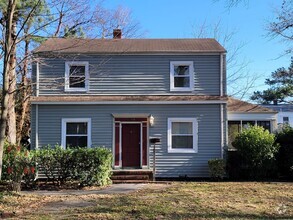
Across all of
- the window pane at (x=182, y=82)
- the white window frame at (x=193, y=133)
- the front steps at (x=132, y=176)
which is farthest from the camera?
the window pane at (x=182, y=82)

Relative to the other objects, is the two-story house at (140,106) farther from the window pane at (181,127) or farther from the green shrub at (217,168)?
the green shrub at (217,168)

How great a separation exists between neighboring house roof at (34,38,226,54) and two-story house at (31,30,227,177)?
9cm

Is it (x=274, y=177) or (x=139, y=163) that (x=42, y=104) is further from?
(x=274, y=177)

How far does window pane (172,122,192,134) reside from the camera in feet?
56.0

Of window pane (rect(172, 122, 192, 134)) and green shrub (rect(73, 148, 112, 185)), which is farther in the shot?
window pane (rect(172, 122, 192, 134))

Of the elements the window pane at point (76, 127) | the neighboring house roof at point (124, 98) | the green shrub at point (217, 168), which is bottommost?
the green shrub at point (217, 168)

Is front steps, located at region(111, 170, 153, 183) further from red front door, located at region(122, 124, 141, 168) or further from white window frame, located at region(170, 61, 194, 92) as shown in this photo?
white window frame, located at region(170, 61, 194, 92)

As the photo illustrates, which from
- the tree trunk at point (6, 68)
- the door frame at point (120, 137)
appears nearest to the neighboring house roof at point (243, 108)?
the door frame at point (120, 137)

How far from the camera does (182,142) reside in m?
17.1

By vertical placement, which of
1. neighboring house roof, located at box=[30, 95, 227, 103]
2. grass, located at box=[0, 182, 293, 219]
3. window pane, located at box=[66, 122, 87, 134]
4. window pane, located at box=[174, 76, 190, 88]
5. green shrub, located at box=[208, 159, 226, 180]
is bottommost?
grass, located at box=[0, 182, 293, 219]

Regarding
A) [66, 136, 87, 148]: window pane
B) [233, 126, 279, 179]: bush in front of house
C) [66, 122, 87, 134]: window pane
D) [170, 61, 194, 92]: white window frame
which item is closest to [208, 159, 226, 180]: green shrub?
[233, 126, 279, 179]: bush in front of house

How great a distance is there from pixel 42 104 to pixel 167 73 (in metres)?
5.77

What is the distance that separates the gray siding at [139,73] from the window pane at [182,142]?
82.8 inches

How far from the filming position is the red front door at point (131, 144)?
17141 mm
